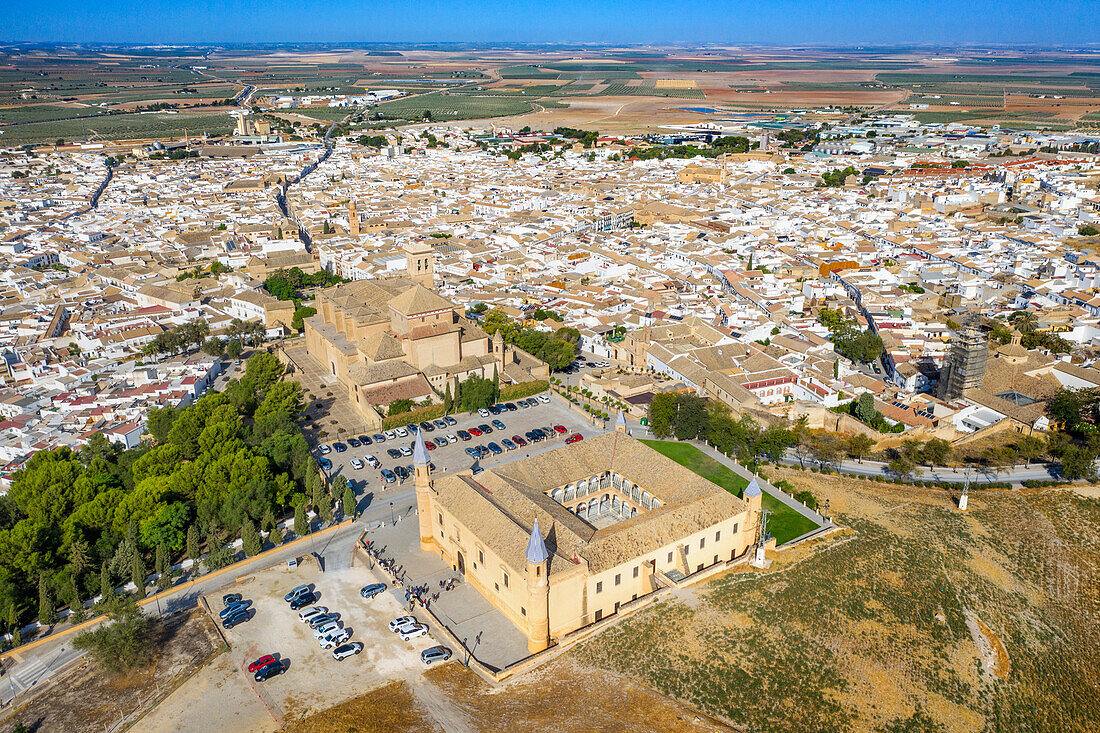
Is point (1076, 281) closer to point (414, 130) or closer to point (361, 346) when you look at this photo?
point (361, 346)

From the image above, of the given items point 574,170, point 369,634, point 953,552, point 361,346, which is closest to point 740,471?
point 953,552

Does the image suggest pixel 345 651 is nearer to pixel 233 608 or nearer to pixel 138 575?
pixel 233 608

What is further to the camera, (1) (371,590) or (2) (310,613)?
(1) (371,590)

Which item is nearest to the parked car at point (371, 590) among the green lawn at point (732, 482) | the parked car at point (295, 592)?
the parked car at point (295, 592)

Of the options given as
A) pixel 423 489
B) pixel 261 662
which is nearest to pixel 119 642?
pixel 261 662

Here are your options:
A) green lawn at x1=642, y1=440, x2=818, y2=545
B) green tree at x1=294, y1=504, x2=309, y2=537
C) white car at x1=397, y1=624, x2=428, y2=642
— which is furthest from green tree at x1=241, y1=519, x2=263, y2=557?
green lawn at x1=642, y1=440, x2=818, y2=545
